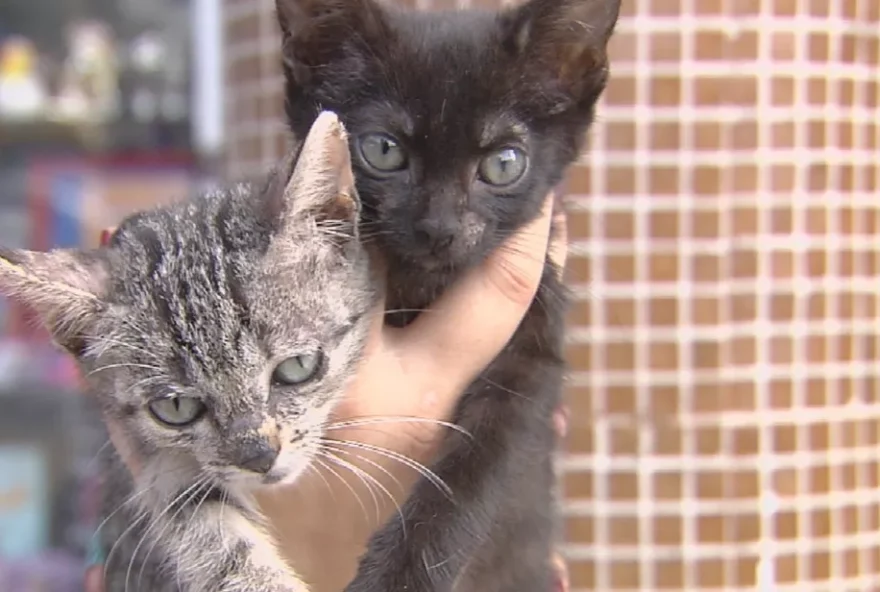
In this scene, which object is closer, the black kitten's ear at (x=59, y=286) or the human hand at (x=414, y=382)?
the black kitten's ear at (x=59, y=286)

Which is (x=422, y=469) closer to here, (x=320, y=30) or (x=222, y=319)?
(x=222, y=319)

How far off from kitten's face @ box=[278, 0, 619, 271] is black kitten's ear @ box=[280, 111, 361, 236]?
0.06 meters

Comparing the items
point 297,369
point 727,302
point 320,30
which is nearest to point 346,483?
point 297,369

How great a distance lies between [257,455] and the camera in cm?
74

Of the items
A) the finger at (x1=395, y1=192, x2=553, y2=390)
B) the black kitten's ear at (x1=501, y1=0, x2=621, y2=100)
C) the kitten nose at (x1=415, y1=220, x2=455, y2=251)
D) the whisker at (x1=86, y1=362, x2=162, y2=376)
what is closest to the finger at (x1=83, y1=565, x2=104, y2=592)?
the whisker at (x1=86, y1=362, x2=162, y2=376)

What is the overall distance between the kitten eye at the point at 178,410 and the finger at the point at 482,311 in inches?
11.4

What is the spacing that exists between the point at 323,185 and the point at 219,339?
7.2 inches

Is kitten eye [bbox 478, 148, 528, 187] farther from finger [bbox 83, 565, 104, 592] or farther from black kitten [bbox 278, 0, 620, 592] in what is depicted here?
finger [bbox 83, 565, 104, 592]

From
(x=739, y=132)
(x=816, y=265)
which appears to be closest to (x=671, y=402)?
(x=816, y=265)

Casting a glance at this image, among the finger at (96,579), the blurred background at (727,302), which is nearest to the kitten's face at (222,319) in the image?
the finger at (96,579)

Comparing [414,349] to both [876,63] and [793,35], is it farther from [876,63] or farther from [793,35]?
[876,63]

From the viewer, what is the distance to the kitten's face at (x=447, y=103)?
2.80 feet

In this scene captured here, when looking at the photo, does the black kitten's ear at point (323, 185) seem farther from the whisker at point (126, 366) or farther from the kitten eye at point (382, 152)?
the whisker at point (126, 366)

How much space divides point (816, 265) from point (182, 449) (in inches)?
50.9
